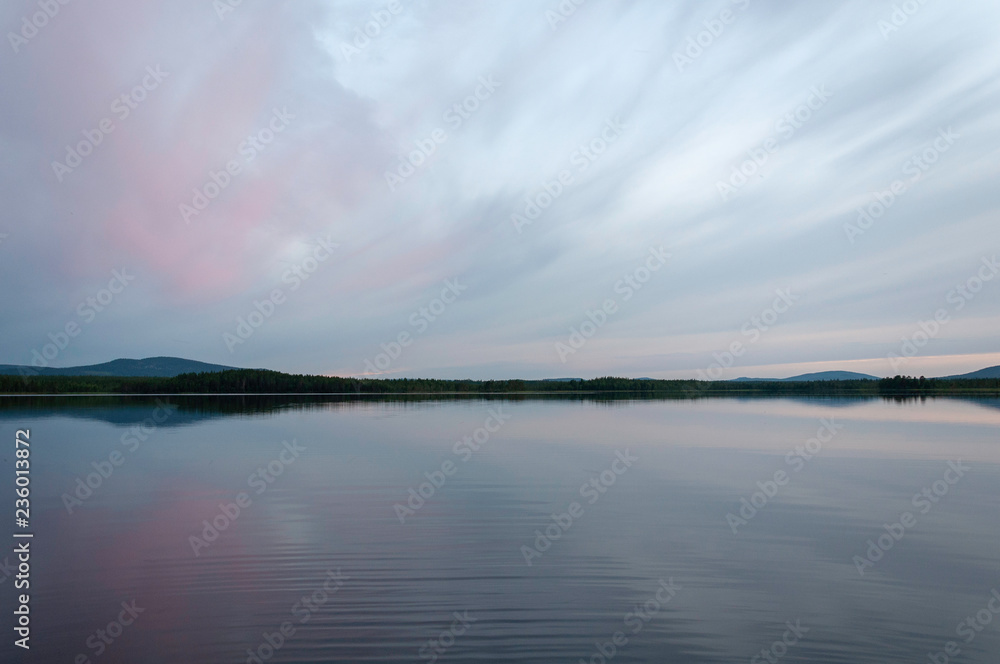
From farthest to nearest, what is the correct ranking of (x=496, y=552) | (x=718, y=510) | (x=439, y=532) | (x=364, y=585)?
(x=718, y=510), (x=439, y=532), (x=496, y=552), (x=364, y=585)

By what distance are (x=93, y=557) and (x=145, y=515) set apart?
3.29 m

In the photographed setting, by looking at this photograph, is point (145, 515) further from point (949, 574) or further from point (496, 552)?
point (949, 574)

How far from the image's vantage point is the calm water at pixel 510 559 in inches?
288

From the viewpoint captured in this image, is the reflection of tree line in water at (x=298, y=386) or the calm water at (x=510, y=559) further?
the reflection of tree line in water at (x=298, y=386)

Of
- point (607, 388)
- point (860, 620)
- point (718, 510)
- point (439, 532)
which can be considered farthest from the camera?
point (607, 388)

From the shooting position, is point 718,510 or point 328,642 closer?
point 328,642

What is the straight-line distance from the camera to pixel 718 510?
1434 cm

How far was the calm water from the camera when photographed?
7.30 m

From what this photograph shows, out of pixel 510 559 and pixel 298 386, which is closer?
pixel 510 559

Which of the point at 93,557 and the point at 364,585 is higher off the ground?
the point at 93,557

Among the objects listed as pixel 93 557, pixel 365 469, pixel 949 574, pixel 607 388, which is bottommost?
pixel 949 574

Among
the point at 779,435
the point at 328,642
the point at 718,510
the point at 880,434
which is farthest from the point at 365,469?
the point at 880,434

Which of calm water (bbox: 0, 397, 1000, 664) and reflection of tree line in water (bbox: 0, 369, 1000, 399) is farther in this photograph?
reflection of tree line in water (bbox: 0, 369, 1000, 399)

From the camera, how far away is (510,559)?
410 inches
